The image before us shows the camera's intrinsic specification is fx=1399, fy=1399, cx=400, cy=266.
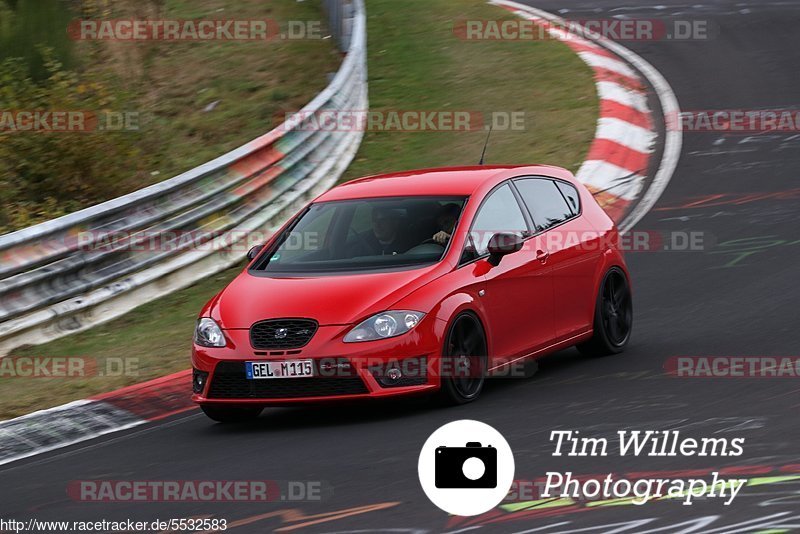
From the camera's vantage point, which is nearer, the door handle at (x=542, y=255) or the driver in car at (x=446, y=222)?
the driver in car at (x=446, y=222)

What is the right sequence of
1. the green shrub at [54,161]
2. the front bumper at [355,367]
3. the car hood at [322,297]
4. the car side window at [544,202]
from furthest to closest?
the green shrub at [54,161]
the car side window at [544,202]
the car hood at [322,297]
the front bumper at [355,367]

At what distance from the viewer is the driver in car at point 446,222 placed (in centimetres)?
888

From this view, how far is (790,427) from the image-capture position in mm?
7020

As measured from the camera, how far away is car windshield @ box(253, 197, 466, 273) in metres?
8.82

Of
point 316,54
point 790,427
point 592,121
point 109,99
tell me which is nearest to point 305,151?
point 109,99

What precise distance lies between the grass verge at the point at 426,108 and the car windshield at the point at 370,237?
1.56 m

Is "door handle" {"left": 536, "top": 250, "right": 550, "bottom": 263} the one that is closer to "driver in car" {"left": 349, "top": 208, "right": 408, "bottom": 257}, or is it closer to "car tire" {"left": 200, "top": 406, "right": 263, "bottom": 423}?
"driver in car" {"left": 349, "top": 208, "right": 408, "bottom": 257}

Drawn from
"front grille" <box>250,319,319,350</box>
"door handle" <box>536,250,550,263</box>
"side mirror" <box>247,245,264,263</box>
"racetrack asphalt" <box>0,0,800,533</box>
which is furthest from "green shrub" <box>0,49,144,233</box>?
"door handle" <box>536,250,550,263</box>

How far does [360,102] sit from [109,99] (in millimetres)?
4132

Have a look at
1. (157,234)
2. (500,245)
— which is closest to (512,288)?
(500,245)

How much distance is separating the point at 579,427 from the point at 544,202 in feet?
9.13

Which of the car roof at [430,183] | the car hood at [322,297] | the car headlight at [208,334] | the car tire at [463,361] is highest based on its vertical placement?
the car roof at [430,183]

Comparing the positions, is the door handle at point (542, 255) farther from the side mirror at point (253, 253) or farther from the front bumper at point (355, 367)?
the side mirror at point (253, 253)

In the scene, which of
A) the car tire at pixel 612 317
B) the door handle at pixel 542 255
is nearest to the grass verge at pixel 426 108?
the door handle at pixel 542 255
